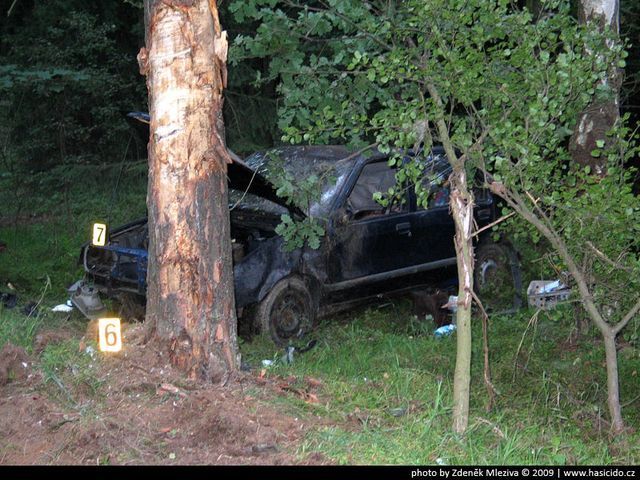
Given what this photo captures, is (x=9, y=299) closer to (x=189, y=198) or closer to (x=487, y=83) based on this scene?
(x=189, y=198)

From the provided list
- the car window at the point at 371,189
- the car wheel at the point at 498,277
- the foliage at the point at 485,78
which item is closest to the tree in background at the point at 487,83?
the foliage at the point at 485,78

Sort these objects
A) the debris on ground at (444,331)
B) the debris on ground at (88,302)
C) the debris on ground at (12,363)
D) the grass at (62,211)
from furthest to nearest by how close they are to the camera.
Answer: the grass at (62,211)
the debris on ground at (88,302)
the debris on ground at (444,331)
the debris on ground at (12,363)

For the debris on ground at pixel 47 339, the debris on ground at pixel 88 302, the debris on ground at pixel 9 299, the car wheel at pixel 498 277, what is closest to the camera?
the debris on ground at pixel 47 339

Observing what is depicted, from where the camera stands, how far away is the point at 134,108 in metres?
14.1

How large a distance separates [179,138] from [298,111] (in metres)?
1.90

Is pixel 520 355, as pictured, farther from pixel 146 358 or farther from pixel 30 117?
pixel 30 117

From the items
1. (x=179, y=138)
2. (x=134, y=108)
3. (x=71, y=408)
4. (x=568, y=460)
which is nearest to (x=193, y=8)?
(x=179, y=138)

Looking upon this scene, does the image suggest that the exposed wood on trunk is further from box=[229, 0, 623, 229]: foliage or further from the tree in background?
box=[229, 0, 623, 229]: foliage

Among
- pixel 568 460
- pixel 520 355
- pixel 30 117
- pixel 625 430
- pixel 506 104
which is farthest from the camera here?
pixel 30 117

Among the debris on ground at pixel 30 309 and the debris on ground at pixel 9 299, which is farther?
the debris on ground at pixel 9 299

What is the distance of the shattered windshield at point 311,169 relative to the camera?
7.36 m

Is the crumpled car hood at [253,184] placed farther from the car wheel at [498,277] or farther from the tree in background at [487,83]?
the car wheel at [498,277]

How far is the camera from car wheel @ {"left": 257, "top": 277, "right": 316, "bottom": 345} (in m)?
7.74

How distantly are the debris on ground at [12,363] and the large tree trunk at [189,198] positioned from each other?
853 millimetres
